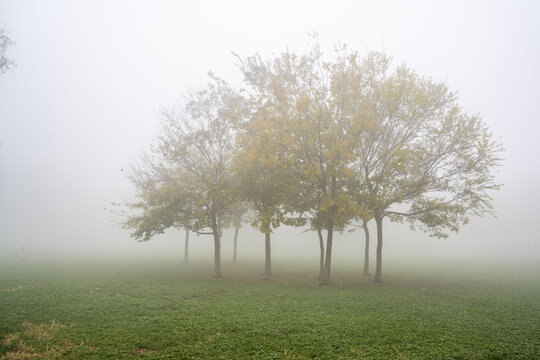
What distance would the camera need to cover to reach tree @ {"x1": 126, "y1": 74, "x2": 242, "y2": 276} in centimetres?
2264

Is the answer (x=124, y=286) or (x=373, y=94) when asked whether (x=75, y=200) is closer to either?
(x=124, y=286)

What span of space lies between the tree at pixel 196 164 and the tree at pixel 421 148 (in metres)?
10.7

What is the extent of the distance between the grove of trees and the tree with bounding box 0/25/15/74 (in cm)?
1085

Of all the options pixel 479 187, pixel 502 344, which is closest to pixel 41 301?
pixel 502 344

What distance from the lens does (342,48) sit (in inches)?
794

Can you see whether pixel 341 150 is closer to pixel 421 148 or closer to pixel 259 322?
pixel 421 148

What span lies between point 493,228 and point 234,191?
9896 cm

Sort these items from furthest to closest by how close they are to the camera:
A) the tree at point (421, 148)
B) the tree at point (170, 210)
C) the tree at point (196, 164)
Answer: the tree at point (196, 164)
the tree at point (170, 210)
the tree at point (421, 148)

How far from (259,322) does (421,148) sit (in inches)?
689

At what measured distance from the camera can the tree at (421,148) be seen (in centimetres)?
2045

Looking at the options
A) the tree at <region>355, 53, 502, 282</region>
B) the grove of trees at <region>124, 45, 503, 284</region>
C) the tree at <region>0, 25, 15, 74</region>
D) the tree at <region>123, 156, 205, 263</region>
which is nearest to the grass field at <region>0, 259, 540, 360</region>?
the tree at <region>123, 156, 205, 263</region>

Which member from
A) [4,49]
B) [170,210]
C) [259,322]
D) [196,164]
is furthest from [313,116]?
[4,49]

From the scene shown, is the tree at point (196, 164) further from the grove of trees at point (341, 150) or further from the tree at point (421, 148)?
the tree at point (421, 148)

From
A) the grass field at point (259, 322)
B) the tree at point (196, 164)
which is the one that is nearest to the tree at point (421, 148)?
the grass field at point (259, 322)
